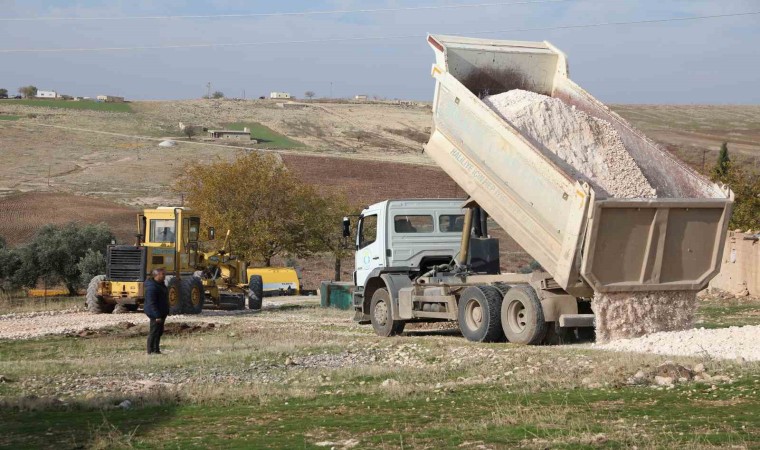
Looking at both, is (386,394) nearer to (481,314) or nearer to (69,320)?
(481,314)

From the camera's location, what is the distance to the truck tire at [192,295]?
27906mm

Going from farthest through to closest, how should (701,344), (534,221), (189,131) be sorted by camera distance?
(189,131)
(534,221)
(701,344)

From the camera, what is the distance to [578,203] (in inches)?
581

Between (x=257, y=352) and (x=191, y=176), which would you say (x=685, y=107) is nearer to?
(x=191, y=176)

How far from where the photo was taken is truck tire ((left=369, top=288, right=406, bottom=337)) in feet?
66.6

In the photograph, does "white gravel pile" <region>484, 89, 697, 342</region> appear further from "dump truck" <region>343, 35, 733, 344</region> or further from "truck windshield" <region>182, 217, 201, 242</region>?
"truck windshield" <region>182, 217, 201, 242</region>

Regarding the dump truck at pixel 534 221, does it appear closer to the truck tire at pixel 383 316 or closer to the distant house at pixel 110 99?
the truck tire at pixel 383 316

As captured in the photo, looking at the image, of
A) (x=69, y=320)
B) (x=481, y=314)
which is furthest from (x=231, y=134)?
(x=481, y=314)

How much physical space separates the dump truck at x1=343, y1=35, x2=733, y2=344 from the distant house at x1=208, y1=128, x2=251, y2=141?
85.6m

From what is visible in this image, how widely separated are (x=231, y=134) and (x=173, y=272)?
7949 cm

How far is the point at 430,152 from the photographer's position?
1844 cm

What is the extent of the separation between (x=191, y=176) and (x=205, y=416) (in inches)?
1533

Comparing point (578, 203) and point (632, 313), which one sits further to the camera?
point (632, 313)

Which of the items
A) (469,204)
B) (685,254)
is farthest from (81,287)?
(685,254)
